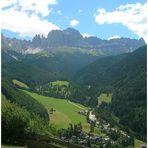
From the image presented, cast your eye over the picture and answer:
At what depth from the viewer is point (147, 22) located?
964cm

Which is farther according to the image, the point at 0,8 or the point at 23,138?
the point at 23,138

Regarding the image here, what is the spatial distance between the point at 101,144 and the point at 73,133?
15.9 metres

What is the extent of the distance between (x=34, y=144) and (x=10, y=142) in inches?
64.7

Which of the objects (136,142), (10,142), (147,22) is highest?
(147,22)

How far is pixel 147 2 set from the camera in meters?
9.62

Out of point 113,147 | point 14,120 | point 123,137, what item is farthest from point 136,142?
point 14,120

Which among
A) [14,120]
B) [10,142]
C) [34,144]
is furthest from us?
[14,120]

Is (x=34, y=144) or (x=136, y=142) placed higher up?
(x=34, y=144)

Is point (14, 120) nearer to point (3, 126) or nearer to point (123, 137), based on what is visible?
point (3, 126)

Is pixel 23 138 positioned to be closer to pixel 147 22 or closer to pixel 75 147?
pixel 75 147

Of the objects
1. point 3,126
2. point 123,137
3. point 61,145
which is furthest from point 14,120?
point 123,137

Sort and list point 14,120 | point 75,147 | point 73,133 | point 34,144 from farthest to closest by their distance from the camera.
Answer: point 73,133
point 14,120
point 34,144
point 75,147

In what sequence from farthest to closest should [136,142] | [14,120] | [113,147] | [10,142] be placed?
[136,142] < [113,147] < [14,120] < [10,142]

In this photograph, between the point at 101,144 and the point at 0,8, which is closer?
the point at 0,8
